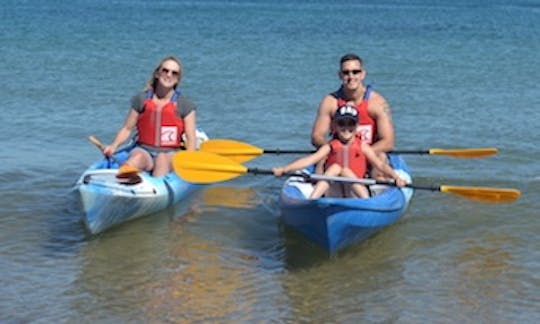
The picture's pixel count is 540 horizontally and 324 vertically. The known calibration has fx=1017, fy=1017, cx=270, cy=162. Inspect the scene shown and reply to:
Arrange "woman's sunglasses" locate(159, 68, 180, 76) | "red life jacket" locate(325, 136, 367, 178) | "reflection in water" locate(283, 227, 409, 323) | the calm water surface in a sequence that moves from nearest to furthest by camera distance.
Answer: "reflection in water" locate(283, 227, 409, 323), the calm water surface, "red life jacket" locate(325, 136, 367, 178), "woman's sunglasses" locate(159, 68, 180, 76)

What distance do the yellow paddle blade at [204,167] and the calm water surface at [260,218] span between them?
0.57 m

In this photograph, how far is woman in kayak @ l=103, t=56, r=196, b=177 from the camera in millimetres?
9039

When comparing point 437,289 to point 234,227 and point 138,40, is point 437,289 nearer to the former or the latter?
point 234,227

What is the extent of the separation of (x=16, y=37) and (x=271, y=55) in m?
8.30

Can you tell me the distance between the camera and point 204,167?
8195mm

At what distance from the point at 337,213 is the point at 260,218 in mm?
2053

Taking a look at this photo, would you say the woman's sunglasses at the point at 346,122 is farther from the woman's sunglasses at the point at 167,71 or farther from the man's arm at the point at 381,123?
the woman's sunglasses at the point at 167,71

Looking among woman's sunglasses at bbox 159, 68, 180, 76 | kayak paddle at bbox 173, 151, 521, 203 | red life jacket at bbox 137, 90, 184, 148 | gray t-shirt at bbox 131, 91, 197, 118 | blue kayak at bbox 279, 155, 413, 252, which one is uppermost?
woman's sunglasses at bbox 159, 68, 180, 76

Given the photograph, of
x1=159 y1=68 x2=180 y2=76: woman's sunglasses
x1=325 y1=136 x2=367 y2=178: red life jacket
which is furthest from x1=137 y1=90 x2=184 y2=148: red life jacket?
x1=325 y1=136 x2=367 y2=178: red life jacket

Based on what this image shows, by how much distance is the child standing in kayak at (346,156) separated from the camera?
307 inches

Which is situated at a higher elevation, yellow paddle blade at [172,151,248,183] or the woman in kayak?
the woman in kayak

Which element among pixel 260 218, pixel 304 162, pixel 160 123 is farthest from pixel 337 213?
pixel 160 123

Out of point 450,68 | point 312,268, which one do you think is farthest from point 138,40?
point 312,268

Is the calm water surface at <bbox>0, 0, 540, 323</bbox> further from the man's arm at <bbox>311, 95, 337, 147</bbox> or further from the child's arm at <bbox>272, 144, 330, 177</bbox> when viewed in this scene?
the man's arm at <bbox>311, 95, 337, 147</bbox>
